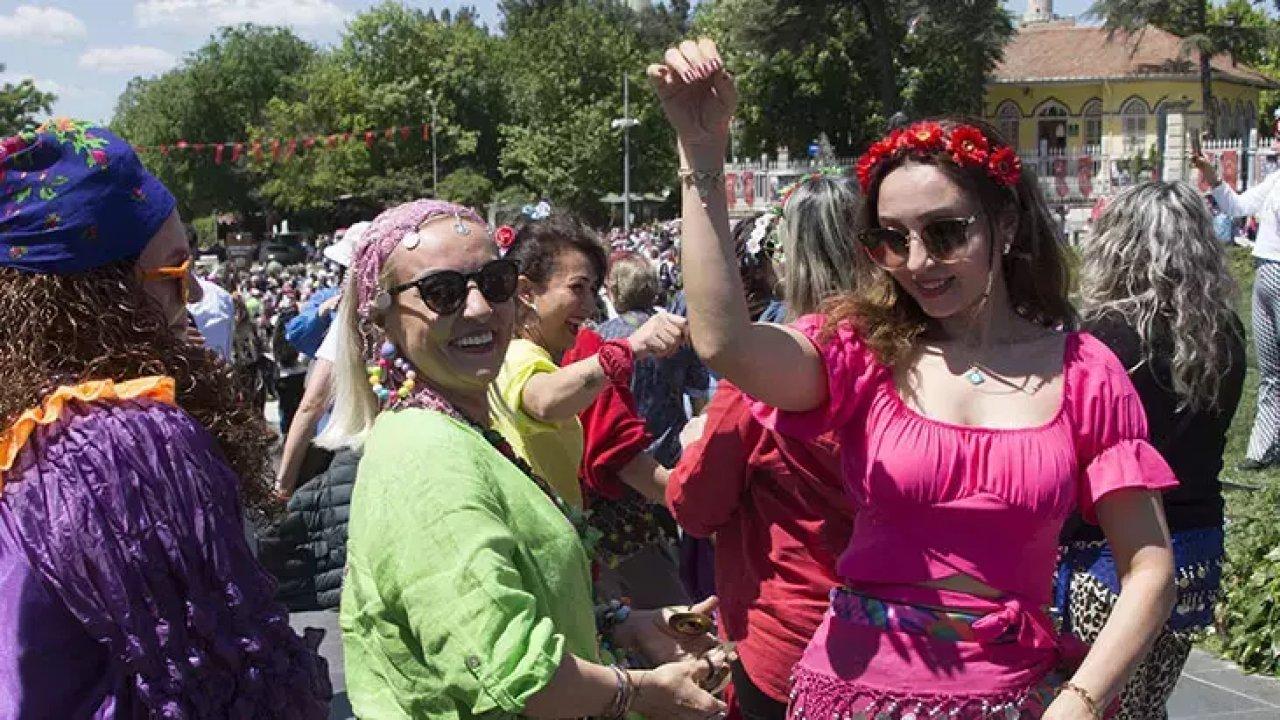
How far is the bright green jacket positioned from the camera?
7.17 feet

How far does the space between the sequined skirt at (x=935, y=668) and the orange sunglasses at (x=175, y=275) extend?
133 centimetres

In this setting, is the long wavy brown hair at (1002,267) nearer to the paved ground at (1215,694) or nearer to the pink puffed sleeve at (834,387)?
→ the pink puffed sleeve at (834,387)

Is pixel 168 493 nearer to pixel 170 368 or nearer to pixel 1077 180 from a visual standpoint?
pixel 170 368

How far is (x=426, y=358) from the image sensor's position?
8.80ft

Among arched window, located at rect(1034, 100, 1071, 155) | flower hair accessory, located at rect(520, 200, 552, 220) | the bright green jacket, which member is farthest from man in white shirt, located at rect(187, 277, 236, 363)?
arched window, located at rect(1034, 100, 1071, 155)

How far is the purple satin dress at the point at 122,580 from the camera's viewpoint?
6.47ft

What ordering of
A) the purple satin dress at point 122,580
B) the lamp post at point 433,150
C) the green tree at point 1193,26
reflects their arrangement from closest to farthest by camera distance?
the purple satin dress at point 122,580
the green tree at point 1193,26
the lamp post at point 433,150

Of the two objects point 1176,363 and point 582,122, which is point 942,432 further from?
point 582,122

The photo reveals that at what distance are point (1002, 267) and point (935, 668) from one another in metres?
0.83

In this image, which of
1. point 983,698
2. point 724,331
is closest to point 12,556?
point 724,331

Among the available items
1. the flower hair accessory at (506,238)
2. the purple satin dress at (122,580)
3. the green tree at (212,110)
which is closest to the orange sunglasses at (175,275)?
the purple satin dress at (122,580)

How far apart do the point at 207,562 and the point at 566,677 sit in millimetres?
584

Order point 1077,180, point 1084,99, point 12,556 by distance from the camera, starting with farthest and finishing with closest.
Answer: point 1084,99 < point 1077,180 < point 12,556

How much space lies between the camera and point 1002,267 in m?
2.90
